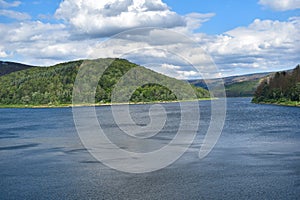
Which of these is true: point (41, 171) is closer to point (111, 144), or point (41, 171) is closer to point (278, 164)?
point (111, 144)

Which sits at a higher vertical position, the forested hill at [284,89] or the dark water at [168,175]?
the forested hill at [284,89]

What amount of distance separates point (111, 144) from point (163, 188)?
2926 centimetres

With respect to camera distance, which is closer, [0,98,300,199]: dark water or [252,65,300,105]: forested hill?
[0,98,300,199]: dark water

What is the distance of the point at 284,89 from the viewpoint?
178 metres

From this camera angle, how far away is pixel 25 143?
218 feet

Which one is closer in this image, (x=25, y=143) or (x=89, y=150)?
(x=89, y=150)

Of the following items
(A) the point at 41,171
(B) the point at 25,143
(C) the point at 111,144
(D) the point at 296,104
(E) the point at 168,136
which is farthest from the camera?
(D) the point at 296,104

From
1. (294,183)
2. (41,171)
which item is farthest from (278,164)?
(41,171)

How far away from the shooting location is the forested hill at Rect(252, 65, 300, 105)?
163m

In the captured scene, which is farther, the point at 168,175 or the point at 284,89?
the point at 284,89

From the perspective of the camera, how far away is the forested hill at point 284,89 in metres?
163

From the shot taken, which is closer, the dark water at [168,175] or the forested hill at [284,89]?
the dark water at [168,175]

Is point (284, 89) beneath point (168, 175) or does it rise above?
above

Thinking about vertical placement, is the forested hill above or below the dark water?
above
